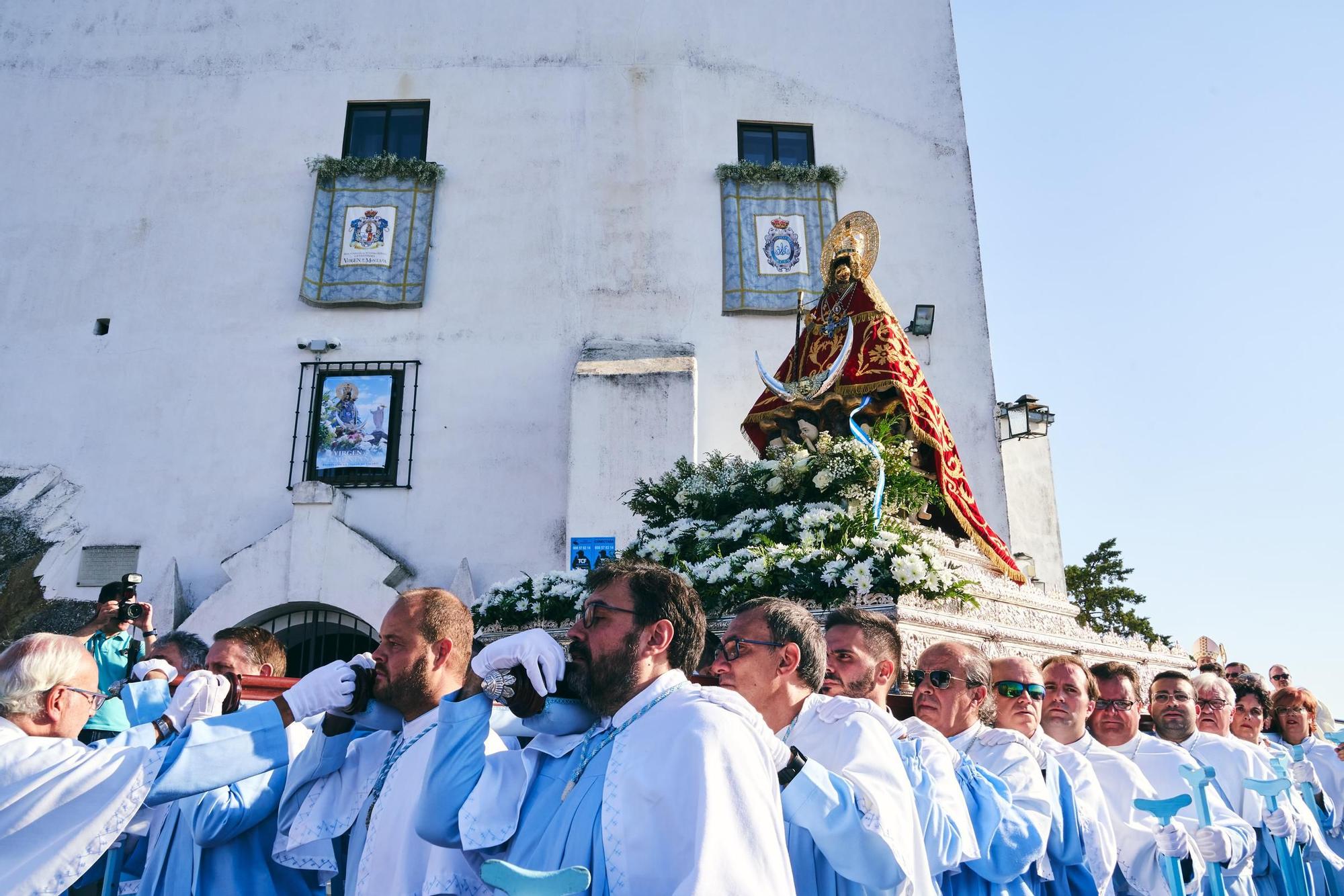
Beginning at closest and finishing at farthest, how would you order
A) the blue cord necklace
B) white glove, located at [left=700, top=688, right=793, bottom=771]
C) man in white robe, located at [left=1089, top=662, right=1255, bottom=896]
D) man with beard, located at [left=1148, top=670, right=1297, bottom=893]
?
white glove, located at [left=700, top=688, right=793, bottom=771] < the blue cord necklace < man in white robe, located at [left=1089, top=662, right=1255, bottom=896] < man with beard, located at [left=1148, top=670, right=1297, bottom=893]

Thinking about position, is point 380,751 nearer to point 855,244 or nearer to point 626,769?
point 626,769

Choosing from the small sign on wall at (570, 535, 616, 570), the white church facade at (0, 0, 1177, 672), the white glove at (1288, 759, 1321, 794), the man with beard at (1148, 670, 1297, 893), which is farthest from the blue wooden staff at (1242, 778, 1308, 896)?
the white church facade at (0, 0, 1177, 672)

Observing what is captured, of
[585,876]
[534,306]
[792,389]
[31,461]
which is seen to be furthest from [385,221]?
[585,876]

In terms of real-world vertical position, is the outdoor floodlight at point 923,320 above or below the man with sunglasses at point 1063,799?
above

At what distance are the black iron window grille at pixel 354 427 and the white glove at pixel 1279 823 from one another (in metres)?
9.62

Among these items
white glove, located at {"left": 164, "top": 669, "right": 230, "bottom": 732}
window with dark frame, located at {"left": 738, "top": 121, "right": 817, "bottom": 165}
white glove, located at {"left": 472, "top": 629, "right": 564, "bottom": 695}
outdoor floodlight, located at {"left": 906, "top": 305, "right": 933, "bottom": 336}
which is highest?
window with dark frame, located at {"left": 738, "top": 121, "right": 817, "bottom": 165}

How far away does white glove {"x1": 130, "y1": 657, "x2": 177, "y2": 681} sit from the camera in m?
4.15

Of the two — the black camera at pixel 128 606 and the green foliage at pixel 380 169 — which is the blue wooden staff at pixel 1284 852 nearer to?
the black camera at pixel 128 606

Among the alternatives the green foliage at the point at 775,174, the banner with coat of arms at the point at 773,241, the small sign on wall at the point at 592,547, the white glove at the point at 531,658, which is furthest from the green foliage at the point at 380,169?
the white glove at the point at 531,658

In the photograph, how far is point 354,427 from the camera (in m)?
12.6

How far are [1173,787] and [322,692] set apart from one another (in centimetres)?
370

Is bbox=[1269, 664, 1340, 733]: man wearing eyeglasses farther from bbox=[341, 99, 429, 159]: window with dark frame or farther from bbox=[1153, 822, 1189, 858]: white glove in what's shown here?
bbox=[341, 99, 429, 159]: window with dark frame

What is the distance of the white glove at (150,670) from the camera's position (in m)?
4.15

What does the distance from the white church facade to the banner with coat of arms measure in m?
0.08
